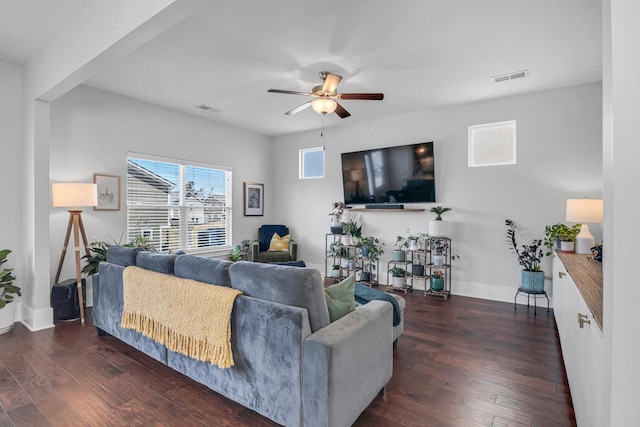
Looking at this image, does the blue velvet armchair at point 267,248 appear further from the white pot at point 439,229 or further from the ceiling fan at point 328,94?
the ceiling fan at point 328,94

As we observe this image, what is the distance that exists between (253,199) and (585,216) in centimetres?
515

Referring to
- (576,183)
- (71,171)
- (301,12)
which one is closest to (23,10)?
(71,171)

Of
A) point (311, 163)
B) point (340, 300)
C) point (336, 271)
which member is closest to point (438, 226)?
point (336, 271)

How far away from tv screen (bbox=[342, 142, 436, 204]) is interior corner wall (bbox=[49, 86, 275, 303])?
7.63ft

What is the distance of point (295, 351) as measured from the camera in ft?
5.45

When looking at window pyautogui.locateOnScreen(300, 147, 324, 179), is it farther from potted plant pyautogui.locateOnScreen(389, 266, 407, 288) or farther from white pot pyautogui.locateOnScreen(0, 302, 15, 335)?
white pot pyautogui.locateOnScreen(0, 302, 15, 335)

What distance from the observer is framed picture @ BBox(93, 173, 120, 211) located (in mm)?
4164

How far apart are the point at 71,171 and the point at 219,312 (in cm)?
335

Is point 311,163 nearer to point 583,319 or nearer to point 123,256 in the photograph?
point 123,256

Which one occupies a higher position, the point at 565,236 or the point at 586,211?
the point at 586,211

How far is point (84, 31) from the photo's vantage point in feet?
8.41

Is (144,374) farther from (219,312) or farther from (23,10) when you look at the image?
(23,10)

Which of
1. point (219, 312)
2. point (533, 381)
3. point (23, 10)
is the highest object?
point (23, 10)

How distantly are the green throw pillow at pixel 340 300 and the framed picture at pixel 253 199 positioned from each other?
14.5 feet
